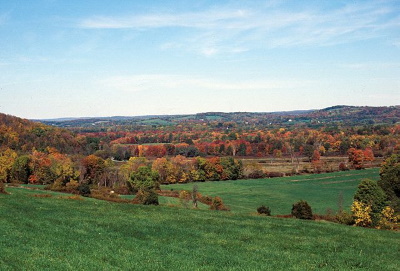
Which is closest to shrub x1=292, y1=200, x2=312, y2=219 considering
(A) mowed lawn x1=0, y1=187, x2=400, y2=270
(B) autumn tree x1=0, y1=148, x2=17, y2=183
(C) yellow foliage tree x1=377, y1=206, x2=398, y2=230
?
(C) yellow foliage tree x1=377, y1=206, x2=398, y2=230

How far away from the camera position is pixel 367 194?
1804 inches

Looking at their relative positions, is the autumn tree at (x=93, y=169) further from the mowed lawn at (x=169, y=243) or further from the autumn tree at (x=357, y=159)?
the autumn tree at (x=357, y=159)

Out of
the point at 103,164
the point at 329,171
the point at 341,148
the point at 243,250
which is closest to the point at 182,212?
the point at 243,250

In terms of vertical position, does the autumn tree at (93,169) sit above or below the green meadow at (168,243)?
below

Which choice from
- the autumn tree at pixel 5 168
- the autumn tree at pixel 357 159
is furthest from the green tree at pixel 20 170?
the autumn tree at pixel 357 159

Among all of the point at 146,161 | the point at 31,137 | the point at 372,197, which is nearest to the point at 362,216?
the point at 372,197

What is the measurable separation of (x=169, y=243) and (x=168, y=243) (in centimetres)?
6

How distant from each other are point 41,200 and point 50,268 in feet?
82.9

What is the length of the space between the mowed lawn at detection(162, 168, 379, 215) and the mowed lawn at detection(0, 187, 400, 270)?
30945 millimetres

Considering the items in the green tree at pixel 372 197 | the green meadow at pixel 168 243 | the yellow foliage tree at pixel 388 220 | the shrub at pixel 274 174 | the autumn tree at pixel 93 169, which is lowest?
the shrub at pixel 274 174

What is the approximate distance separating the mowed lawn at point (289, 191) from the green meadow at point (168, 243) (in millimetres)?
31347

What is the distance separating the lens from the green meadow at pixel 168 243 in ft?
57.3

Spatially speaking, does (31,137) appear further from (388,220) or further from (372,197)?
(388,220)

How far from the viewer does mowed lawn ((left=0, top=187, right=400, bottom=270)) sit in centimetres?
1745
